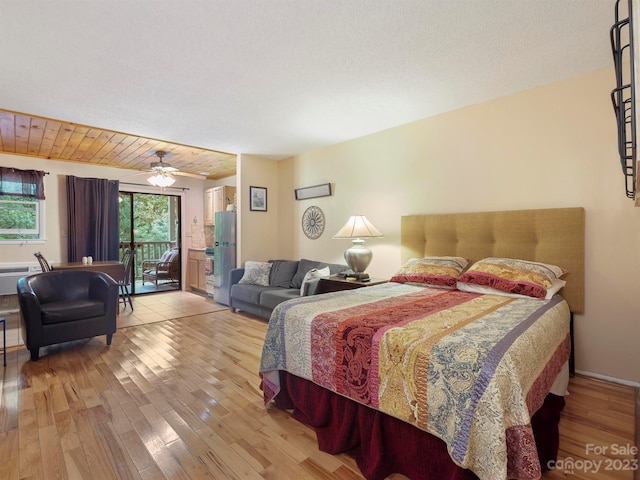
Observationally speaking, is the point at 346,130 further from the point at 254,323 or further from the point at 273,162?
the point at 254,323

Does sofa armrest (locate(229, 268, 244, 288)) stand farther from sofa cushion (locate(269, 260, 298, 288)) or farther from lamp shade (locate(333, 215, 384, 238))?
lamp shade (locate(333, 215, 384, 238))

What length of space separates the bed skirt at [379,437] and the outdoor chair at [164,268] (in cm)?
543

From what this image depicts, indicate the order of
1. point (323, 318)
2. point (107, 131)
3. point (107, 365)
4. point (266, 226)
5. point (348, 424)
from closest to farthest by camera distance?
point (348, 424), point (323, 318), point (107, 365), point (107, 131), point (266, 226)

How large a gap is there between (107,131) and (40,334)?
2351 mm

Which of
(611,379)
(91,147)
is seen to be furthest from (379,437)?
(91,147)

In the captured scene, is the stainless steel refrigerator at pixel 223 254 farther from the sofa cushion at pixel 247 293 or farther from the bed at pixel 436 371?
the bed at pixel 436 371

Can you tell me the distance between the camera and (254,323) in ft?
13.9

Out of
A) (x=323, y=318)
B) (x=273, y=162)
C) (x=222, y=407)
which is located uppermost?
(x=273, y=162)

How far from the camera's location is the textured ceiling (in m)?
1.90

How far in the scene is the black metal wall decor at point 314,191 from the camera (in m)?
4.65

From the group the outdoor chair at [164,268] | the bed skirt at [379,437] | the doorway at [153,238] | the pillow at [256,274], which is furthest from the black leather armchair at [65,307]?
the outdoor chair at [164,268]

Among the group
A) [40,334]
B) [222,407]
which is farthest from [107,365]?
[222,407]

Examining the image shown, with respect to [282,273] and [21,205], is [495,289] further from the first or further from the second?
[21,205]

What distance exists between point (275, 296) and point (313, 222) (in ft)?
4.50
